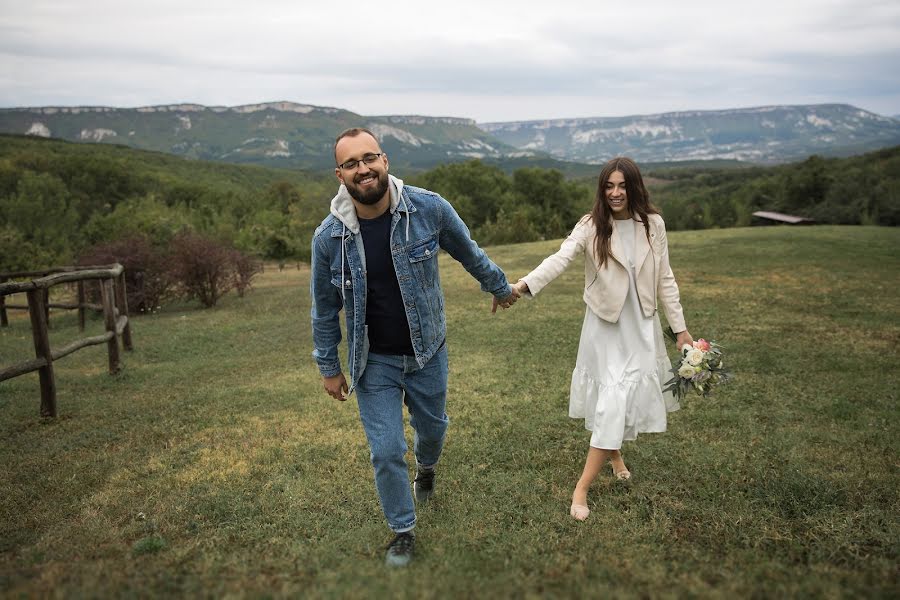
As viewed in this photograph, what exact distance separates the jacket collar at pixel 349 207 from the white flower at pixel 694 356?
8.10ft

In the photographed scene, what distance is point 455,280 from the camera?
2519 centimetres

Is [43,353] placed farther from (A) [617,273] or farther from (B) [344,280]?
(A) [617,273]

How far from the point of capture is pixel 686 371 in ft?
15.9

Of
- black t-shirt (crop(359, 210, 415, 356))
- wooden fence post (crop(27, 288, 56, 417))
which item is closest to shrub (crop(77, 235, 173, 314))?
wooden fence post (crop(27, 288, 56, 417))

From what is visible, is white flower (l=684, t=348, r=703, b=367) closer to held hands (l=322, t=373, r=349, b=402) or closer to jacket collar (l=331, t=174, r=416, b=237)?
jacket collar (l=331, t=174, r=416, b=237)

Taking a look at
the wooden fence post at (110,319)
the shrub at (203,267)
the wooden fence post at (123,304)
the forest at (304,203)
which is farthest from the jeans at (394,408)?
the forest at (304,203)

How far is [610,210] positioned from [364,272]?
2.04m

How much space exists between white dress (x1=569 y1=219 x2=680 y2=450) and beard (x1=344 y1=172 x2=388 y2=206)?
196 cm

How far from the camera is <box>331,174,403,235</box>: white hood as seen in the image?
159 inches

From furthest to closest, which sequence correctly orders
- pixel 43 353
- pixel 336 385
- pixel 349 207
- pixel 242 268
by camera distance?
1. pixel 242 268
2. pixel 43 353
3. pixel 336 385
4. pixel 349 207

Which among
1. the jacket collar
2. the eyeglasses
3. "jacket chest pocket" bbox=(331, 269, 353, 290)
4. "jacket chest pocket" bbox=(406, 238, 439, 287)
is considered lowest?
"jacket chest pocket" bbox=(331, 269, 353, 290)

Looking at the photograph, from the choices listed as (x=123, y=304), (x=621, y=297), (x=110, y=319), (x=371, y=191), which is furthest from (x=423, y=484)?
(x=123, y=304)

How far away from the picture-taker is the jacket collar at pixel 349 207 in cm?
405

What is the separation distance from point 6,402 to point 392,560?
26.6 feet
